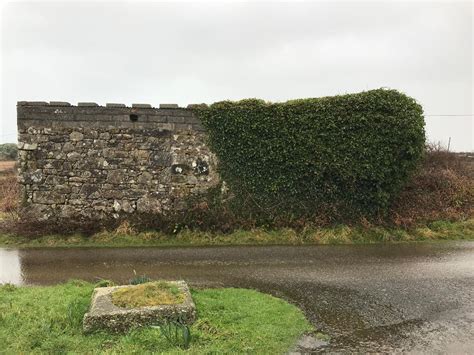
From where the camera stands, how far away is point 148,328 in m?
4.99

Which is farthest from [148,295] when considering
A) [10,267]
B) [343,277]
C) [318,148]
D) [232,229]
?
[318,148]

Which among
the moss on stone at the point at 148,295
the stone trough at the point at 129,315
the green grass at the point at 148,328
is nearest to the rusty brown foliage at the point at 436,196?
the green grass at the point at 148,328

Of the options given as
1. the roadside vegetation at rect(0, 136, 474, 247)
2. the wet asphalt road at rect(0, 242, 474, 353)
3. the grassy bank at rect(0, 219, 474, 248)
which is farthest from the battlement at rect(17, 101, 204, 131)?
the wet asphalt road at rect(0, 242, 474, 353)

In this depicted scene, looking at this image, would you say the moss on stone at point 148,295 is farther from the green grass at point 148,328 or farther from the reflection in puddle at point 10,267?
the reflection in puddle at point 10,267

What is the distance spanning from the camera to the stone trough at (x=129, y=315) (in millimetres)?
4992

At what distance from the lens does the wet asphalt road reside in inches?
207

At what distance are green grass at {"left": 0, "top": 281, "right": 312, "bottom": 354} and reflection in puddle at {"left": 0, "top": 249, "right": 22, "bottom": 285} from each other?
1138 millimetres

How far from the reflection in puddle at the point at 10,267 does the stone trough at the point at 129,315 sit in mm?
2889

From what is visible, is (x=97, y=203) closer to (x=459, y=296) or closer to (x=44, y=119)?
(x=44, y=119)

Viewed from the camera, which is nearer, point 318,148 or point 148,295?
point 148,295

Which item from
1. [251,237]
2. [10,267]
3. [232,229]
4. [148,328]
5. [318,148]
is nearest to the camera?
[148,328]

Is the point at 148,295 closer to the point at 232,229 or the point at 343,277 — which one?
the point at 343,277

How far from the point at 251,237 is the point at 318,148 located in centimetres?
278

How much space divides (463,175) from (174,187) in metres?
9.55
